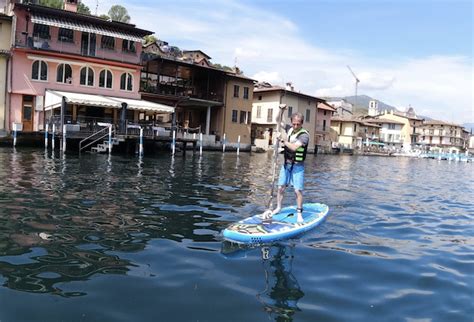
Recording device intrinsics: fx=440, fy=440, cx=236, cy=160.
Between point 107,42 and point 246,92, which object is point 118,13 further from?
point 107,42

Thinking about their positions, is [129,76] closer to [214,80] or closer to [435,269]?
[214,80]

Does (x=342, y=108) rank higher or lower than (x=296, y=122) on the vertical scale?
higher

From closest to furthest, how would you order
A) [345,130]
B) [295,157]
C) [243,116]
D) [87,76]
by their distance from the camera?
[295,157] → [87,76] → [243,116] → [345,130]

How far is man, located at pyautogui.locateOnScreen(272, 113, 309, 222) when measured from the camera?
33.5 ft

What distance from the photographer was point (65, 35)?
37.8m

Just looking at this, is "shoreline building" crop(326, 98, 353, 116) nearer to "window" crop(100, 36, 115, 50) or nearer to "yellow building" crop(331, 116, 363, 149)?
"yellow building" crop(331, 116, 363, 149)

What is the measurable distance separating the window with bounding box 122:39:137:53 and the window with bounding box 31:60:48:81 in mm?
7371

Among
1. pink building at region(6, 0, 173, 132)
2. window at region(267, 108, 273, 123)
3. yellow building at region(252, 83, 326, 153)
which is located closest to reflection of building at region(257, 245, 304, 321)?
pink building at region(6, 0, 173, 132)

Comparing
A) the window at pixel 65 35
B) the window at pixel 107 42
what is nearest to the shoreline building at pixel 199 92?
the window at pixel 107 42

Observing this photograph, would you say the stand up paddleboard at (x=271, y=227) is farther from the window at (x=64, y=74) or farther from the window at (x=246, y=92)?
the window at (x=246, y=92)

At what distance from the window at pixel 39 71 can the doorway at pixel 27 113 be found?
1.78 m

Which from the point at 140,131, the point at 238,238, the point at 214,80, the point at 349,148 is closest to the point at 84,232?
the point at 238,238

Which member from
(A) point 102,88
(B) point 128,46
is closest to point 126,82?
(A) point 102,88

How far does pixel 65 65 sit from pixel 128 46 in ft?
20.4
